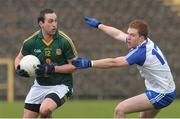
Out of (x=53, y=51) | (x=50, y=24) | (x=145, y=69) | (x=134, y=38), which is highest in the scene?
(x=50, y=24)

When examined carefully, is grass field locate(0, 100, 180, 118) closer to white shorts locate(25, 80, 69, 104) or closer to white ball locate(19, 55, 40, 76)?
white shorts locate(25, 80, 69, 104)

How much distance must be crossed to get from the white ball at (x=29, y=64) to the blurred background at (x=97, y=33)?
32.9 ft

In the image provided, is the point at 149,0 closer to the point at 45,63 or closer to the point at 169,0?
the point at 169,0

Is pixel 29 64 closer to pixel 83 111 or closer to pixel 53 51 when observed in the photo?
pixel 53 51

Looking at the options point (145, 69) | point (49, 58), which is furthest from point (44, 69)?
point (145, 69)

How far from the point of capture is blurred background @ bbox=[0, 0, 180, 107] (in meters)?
20.2

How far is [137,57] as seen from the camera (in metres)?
9.22

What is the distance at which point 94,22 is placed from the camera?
1053 cm

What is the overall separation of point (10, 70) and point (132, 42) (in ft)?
33.9

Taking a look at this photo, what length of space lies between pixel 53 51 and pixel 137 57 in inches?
47.0

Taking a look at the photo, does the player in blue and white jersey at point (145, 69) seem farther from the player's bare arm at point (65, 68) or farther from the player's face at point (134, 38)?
the player's bare arm at point (65, 68)

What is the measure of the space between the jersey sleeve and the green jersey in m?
0.86

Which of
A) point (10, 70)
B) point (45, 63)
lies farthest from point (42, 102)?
point (10, 70)

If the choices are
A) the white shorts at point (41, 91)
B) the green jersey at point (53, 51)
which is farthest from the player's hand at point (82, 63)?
the white shorts at point (41, 91)
